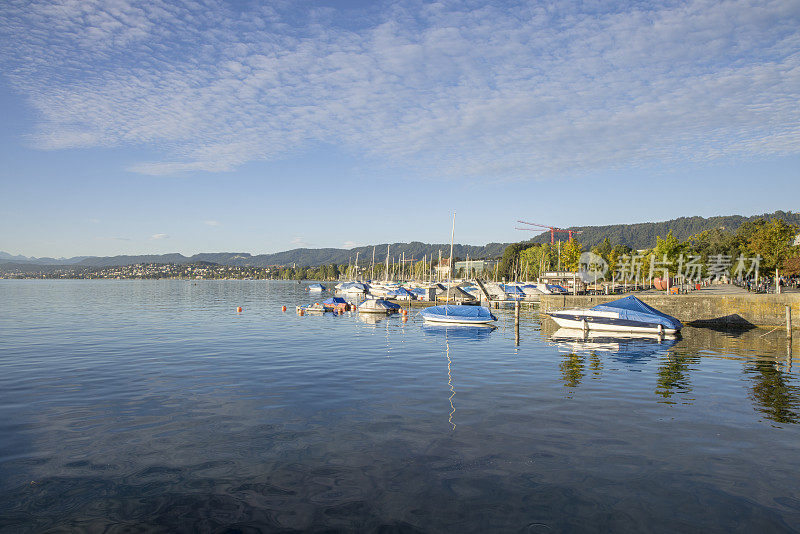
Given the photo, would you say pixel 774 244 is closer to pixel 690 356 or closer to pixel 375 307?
pixel 690 356

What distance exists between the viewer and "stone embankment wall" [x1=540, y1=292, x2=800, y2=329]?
46906 millimetres

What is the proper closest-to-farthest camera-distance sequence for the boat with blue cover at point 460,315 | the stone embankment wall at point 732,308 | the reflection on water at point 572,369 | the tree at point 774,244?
1. the reflection on water at point 572,369
2. the stone embankment wall at point 732,308
3. the boat with blue cover at point 460,315
4. the tree at point 774,244

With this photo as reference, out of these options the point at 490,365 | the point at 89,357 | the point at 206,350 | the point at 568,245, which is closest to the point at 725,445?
the point at 490,365

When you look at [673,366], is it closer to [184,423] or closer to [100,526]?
[184,423]

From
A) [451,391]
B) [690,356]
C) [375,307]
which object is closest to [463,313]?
[375,307]

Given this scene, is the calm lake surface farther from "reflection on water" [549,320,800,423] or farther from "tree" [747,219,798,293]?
"tree" [747,219,798,293]

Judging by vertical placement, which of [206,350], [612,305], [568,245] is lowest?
[206,350]

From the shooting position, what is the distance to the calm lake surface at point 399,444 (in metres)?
9.63

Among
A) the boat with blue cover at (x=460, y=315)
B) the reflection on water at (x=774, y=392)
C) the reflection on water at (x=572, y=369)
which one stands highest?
the boat with blue cover at (x=460, y=315)

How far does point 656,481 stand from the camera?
11.2 meters

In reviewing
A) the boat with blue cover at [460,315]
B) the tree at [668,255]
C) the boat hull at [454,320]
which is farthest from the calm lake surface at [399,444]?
the tree at [668,255]

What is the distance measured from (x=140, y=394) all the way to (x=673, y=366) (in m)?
28.6

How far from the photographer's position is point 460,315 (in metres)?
52.1

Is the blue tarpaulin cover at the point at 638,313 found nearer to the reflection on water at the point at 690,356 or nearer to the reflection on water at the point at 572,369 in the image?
the reflection on water at the point at 690,356
